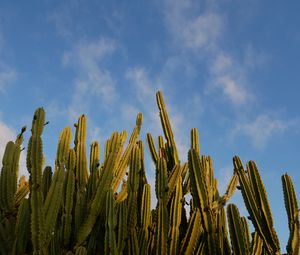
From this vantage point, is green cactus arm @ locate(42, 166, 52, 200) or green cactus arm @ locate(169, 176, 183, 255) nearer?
green cactus arm @ locate(169, 176, 183, 255)

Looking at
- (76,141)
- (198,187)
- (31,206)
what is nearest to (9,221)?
(31,206)

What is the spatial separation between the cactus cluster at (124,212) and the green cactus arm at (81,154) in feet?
0.04

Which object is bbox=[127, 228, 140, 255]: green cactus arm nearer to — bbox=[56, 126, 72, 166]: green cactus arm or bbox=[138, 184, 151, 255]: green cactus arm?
bbox=[138, 184, 151, 255]: green cactus arm

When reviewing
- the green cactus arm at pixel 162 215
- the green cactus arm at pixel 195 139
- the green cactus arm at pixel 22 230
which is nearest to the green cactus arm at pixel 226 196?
the green cactus arm at pixel 195 139

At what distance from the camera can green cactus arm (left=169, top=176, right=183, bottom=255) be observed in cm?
414

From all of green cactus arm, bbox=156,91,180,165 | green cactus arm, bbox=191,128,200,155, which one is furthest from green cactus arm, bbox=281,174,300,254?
green cactus arm, bbox=156,91,180,165

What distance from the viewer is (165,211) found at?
4.06 meters

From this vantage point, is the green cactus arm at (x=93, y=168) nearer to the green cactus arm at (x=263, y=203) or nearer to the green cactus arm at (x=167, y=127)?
the green cactus arm at (x=167, y=127)

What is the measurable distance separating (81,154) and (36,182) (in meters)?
0.99

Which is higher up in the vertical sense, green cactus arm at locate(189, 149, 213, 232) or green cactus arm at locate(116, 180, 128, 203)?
green cactus arm at locate(116, 180, 128, 203)

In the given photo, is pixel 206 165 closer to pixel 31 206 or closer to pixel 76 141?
pixel 76 141

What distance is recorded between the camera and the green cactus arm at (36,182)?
372cm

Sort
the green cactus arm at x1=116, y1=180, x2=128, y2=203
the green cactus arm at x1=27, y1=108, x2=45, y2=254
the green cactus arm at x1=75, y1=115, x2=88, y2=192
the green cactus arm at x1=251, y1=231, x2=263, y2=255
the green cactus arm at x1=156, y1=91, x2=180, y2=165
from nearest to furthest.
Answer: the green cactus arm at x1=27, y1=108, x2=45, y2=254 < the green cactus arm at x1=251, y1=231, x2=263, y2=255 < the green cactus arm at x1=75, y1=115, x2=88, y2=192 < the green cactus arm at x1=156, y1=91, x2=180, y2=165 < the green cactus arm at x1=116, y1=180, x2=128, y2=203

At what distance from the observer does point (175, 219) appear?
427 centimetres
